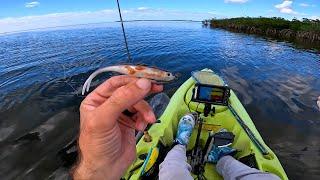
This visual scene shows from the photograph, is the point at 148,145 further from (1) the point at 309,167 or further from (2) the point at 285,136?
(2) the point at 285,136

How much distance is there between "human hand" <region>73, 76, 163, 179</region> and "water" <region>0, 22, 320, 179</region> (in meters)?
5.15

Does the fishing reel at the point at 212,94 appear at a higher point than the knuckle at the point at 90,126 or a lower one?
lower

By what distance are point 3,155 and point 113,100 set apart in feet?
23.7

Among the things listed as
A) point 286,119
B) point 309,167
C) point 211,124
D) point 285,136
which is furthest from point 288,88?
point 211,124

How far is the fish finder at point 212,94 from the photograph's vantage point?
18.4 ft

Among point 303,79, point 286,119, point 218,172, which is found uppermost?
point 218,172

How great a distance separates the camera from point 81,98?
11.2 m

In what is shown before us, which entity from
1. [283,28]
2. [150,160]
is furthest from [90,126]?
[283,28]

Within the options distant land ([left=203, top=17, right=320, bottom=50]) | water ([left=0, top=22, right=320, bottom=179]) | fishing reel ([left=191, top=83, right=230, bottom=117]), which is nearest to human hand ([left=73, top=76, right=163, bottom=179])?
fishing reel ([left=191, top=83, right=230, bottom=117])

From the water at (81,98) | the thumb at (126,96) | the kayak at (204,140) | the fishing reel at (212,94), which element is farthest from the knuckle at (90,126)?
the water at (81,98)

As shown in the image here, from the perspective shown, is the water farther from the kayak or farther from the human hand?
the human hand

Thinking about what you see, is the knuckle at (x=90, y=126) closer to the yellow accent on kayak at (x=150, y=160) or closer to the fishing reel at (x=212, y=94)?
the yellow accent on kayak at (x=150, y=160)

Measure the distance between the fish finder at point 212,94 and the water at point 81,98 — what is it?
333 centimetres

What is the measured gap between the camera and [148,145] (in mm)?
5590
